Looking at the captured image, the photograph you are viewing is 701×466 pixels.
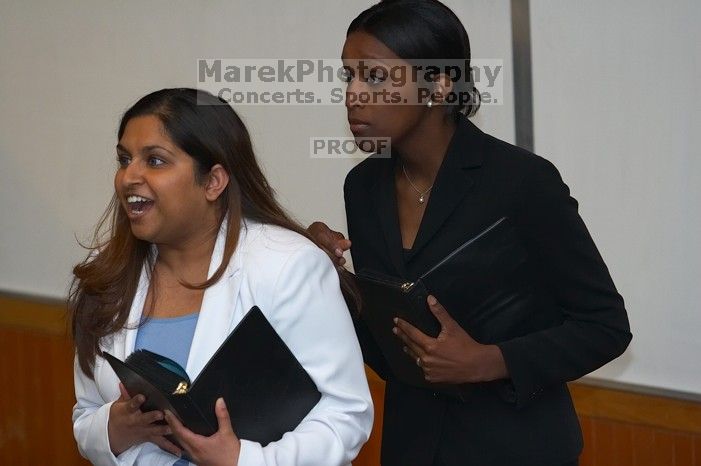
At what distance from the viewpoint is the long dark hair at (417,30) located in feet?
6.55

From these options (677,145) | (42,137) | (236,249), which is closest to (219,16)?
(42,137)

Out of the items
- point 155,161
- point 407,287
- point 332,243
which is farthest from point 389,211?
point 155,161

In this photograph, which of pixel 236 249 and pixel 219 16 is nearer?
pixel 236 249

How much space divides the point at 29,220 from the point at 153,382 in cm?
292

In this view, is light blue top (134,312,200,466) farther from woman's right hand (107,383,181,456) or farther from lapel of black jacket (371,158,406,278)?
lapel of black jacket (371,158,406,278)

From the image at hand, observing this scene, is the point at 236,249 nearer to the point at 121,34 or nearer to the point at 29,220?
the point at 121,34

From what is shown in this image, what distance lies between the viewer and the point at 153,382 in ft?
5.34

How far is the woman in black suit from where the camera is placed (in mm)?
1947

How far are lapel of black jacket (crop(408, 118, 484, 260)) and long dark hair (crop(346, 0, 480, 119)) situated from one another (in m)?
0.12

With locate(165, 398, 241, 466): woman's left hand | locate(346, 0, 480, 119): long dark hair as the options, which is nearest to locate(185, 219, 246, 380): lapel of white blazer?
locate(165, 398, 241, 466): woman's left hand

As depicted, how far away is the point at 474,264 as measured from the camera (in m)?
1.98

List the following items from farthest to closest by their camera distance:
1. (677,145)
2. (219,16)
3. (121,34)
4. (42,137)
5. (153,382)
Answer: (42,137) → (121,34) → (219,16) → (677,145) → (153,382)

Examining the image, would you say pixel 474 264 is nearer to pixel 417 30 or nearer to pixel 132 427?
pixel 417 30

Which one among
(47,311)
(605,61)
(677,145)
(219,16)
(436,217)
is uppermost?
(219,16)
